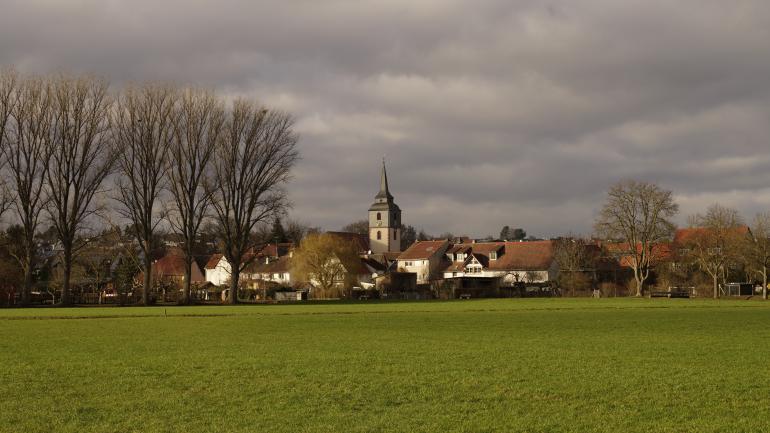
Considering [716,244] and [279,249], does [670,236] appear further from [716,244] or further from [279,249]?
[279,249]

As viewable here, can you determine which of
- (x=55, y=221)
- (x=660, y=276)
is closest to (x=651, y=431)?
(x=55, y=221)

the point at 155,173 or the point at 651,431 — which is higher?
the point at 155,173

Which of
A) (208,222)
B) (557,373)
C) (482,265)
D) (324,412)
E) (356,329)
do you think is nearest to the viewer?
(324,412)

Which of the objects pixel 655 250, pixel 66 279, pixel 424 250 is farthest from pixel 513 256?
pixel 66 279

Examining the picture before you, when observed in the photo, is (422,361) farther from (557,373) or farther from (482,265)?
(482,265)

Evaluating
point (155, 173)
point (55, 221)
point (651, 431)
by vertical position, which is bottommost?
point (651, 431)

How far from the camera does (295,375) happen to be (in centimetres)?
1853

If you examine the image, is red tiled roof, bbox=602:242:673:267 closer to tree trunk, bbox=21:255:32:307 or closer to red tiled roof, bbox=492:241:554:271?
red tiled roof, bbox=492:241:554:271

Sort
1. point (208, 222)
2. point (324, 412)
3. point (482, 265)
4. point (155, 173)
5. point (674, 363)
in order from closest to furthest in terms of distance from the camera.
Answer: point (324, 412) → point (674, 363) → point (155, 173) → point (208, 222) → point (482, 265)

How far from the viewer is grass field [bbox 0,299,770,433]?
510 inches

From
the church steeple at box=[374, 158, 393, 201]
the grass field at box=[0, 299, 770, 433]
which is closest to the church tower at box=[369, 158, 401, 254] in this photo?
the church steeple at box=[374, 158, 393, 201]

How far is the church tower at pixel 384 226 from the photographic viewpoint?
182 metres

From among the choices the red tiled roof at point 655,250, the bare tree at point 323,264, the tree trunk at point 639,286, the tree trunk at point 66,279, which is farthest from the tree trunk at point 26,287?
the red tiled roof at point 655,250

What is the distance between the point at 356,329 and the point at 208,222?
49.5m
